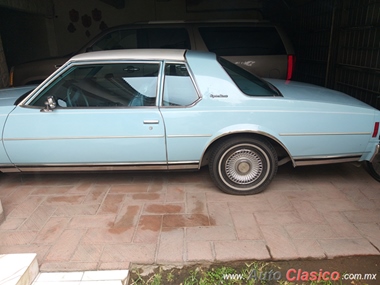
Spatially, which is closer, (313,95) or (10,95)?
(313,95)

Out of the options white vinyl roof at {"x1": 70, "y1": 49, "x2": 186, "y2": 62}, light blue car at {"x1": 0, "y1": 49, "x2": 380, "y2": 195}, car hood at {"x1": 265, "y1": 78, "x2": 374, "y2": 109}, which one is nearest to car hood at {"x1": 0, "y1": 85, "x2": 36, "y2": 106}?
light blue car at {"x1": 0, "y1": 49, "x2": 380, "y2": 195}

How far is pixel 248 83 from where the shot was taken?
3.47m

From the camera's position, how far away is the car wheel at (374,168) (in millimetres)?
3842

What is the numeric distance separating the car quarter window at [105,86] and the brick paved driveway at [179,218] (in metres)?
1.09

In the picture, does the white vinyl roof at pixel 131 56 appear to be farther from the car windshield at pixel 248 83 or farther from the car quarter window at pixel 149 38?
the car quarter window at pixel 149 38

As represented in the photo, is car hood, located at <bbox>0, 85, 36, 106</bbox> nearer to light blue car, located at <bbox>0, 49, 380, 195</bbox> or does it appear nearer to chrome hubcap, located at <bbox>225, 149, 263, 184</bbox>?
light blue car, located at <bbox>0, 49, 380, 195</bbox>

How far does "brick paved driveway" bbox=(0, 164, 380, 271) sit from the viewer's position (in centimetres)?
264

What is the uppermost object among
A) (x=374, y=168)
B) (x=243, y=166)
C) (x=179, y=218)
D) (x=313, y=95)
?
(x=313, y=95)

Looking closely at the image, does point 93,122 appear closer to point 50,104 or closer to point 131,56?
point 50,104

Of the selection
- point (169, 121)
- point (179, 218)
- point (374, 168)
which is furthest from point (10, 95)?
point (374, 168)

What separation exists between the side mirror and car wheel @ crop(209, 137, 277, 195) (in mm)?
1797

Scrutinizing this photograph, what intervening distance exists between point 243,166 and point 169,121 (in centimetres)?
100

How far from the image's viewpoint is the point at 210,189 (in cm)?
368

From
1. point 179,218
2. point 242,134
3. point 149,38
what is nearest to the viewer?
point 179,218
